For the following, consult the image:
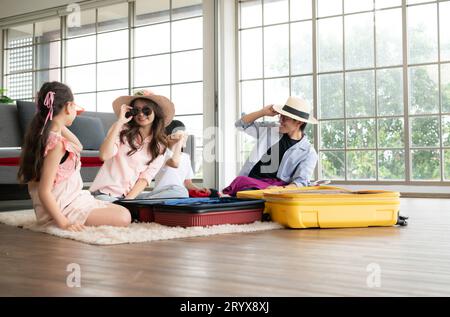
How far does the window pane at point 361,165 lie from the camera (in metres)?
5.36

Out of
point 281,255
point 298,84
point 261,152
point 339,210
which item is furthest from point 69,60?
point 281,255

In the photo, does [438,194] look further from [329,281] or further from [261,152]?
[329,281]

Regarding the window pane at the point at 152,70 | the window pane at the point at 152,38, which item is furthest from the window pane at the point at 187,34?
the window pane at the point at 152,70

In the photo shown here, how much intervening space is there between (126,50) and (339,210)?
5.30m

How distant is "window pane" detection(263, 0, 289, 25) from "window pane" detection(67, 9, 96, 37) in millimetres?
2482

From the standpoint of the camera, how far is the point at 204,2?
249 inches

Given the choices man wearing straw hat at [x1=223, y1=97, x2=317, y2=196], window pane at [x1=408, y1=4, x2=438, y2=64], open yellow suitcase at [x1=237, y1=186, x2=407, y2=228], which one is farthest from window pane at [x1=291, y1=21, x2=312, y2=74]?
open yellow suitcase at [x1=237, y1=186, x2=407, y2=228]

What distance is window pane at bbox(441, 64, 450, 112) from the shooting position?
502 cm

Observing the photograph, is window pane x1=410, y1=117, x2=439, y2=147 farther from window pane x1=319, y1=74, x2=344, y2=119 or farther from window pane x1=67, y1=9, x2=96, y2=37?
window pane x1=67, y1=9, x2=96, y2=37

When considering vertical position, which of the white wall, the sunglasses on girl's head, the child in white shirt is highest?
the white wall

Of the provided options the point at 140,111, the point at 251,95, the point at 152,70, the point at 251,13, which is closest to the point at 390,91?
the point at 251,95

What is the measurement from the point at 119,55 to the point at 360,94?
3263 mm

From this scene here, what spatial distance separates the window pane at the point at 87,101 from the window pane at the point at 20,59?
104 cm

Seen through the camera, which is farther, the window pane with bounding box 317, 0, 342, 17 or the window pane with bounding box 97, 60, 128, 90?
the window pane with bounding box 97, 60, 128, 90
